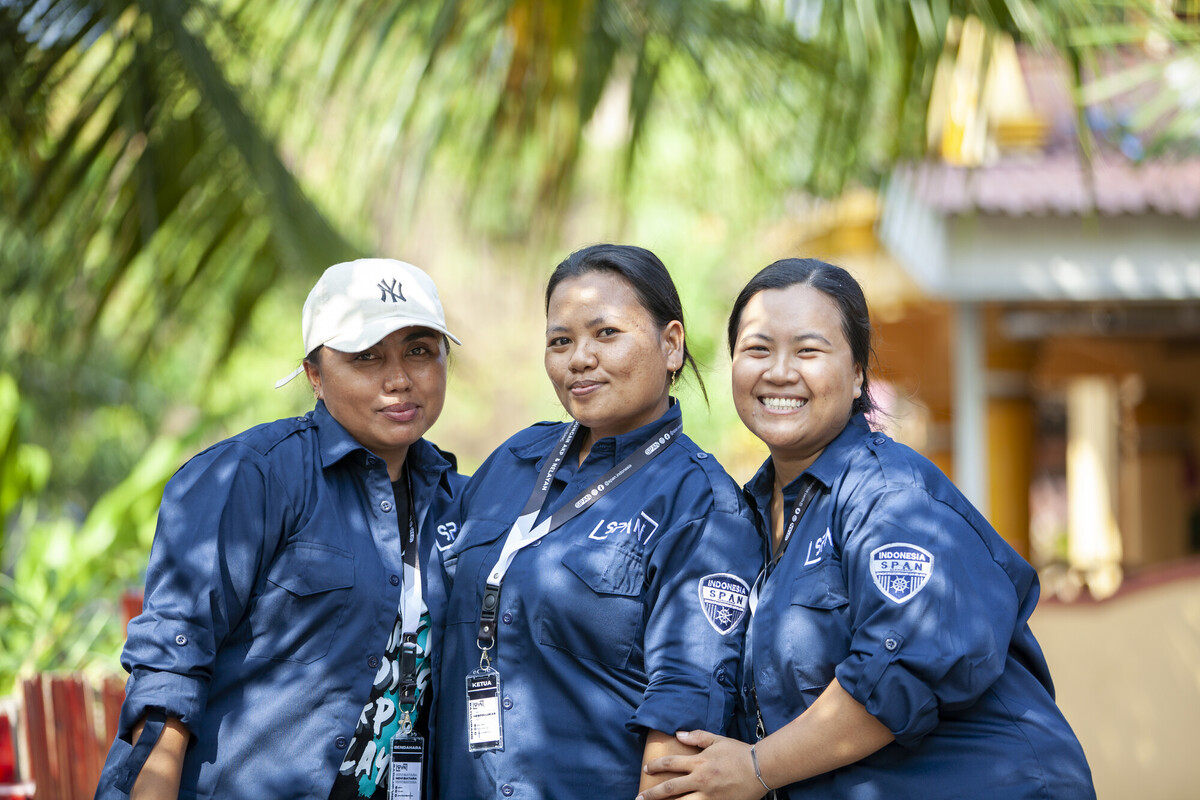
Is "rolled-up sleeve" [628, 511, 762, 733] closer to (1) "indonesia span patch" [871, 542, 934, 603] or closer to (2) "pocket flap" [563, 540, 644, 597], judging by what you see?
(2) "pocket flap" [563, 540, 644, 597]

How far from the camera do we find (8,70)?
157 inches

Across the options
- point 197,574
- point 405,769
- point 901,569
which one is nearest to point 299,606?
point 197,574

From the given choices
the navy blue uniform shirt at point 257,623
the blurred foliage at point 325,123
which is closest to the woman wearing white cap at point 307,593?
the navy blue uniform shirt at point 257,623

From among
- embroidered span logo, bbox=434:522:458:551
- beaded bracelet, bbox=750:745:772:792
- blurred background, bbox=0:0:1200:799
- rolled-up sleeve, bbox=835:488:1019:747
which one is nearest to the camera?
rolled-up sleeve, bbox=835:488:1019:747

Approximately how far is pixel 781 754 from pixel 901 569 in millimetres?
421

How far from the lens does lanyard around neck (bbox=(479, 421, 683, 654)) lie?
2.60m

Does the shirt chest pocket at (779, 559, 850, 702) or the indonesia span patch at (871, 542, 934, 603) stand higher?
the indonesia span patch at (871, 542, 934, 603)

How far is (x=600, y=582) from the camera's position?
8.24 ft

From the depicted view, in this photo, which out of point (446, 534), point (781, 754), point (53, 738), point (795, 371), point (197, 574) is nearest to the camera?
point (781, 754)

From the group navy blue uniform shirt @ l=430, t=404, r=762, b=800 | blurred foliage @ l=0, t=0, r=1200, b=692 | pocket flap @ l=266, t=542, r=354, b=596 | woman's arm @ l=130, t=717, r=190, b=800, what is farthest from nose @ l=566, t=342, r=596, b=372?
blurred foliage @ l=0, t=0, r=1200, b=692

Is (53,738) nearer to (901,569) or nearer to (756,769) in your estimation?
(756,769)

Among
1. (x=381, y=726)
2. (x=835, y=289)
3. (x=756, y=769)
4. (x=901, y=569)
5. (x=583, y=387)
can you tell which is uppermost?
(x=835, y=289)

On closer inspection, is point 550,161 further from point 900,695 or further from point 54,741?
point 900,695

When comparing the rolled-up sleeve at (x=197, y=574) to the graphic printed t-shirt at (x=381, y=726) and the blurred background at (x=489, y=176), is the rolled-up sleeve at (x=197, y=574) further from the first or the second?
the blurred background at (x=489, y=176)
